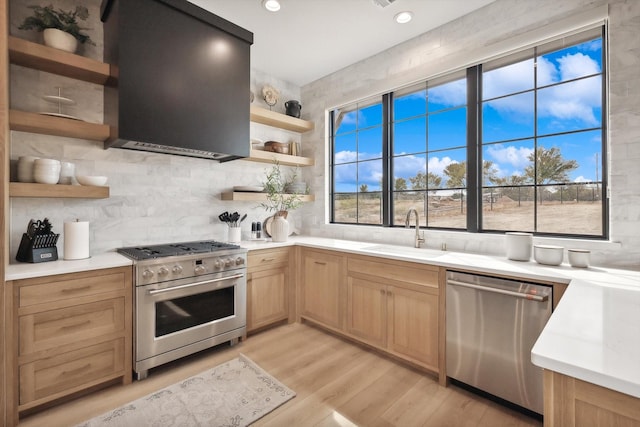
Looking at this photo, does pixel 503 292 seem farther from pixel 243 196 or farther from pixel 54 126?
pixel 54 126

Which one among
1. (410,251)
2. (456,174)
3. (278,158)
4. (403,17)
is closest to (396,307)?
(410,251)

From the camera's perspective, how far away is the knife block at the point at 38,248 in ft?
6.57

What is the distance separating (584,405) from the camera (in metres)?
0.70

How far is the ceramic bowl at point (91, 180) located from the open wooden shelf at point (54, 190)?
0.21 ft

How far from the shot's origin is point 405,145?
10.5 feet

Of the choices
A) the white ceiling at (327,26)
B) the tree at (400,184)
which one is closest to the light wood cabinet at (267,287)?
the tree at (400,184)

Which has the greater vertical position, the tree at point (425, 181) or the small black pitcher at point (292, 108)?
the small black pitcher at point (292, 108)

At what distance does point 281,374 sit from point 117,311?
1238mm

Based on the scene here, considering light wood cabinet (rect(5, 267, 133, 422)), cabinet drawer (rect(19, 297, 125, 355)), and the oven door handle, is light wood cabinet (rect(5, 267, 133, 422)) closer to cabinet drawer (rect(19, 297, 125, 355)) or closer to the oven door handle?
cabinet drawer (rect(19, 297, 125, 355))

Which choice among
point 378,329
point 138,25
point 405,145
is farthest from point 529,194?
point 138,25

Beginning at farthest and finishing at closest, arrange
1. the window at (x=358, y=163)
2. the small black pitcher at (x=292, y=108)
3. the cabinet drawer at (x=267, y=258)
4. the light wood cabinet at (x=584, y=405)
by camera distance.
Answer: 1. the small black pitcher at (x=292, y=108)
2. the window at (x=358, y=163)
3. the cabinet drawer at (x=267, y=258)
4. the light wood cabinet at (x=584, y=405)

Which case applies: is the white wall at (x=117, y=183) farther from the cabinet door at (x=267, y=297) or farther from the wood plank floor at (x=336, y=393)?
the wood plank floor at (x=336, y=393)

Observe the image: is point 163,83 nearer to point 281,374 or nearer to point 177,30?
point 177,30

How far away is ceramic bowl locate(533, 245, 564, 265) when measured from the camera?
196 centimetres
